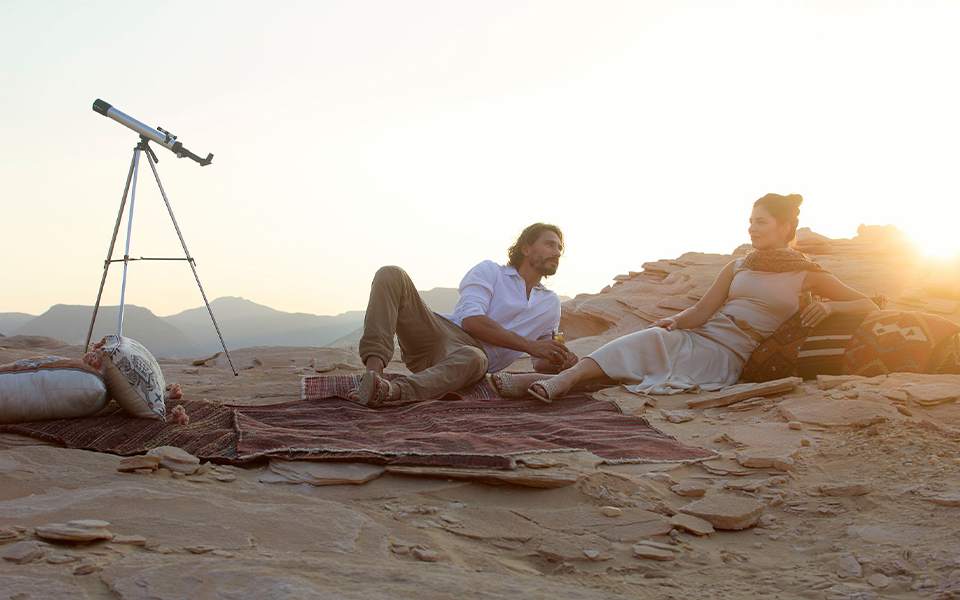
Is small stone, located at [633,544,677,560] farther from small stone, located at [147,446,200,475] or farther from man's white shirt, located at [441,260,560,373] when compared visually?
man's white shirt, located at [441,260,560,373]

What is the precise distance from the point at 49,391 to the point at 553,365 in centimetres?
312

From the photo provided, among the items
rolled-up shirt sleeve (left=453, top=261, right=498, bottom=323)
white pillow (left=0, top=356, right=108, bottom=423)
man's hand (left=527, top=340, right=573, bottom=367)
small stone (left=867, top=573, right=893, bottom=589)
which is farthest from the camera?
rolled-up shirt sleeve (left=453, top=261, right=498, bottom=323)

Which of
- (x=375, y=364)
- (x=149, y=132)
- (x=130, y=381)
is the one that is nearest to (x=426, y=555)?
(x=130, y=381)

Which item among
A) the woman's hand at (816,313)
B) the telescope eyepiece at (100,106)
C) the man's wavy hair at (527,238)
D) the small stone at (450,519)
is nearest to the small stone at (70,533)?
the small stone at (450,519)

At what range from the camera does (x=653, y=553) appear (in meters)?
1.79

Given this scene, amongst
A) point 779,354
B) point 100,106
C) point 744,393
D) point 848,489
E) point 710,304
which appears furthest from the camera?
point 100,106

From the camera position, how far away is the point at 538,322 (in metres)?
4.92

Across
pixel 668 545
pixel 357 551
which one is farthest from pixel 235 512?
pixel 668 545

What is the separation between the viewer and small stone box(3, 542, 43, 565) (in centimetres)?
150

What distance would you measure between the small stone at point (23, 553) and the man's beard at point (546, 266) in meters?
3.79

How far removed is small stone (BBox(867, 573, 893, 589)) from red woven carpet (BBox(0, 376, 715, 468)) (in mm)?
1105

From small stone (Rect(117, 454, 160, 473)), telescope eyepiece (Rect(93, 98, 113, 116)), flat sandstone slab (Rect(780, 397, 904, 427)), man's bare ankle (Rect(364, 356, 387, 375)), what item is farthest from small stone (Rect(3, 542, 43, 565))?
telescope eyepiece (Rect(93, 98, 113, 116))

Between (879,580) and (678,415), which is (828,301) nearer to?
(678,415)

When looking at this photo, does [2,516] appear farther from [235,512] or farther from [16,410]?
[16,410]
